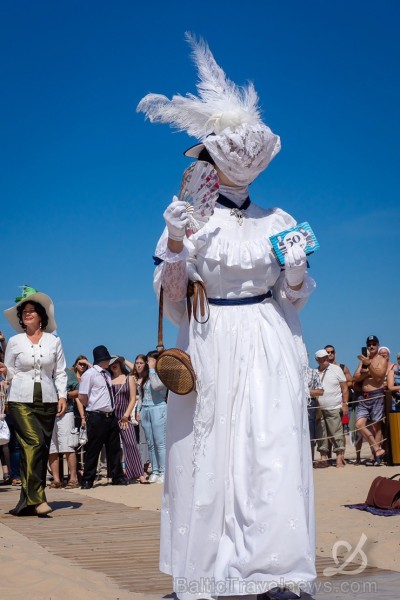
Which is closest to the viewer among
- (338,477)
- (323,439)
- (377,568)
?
(377,568)

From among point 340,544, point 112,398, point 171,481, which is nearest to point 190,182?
point 171,481

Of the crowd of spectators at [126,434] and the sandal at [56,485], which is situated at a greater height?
the crowd of spectators at [126,434]

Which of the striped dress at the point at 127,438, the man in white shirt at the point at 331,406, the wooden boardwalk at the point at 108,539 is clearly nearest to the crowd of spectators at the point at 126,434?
the striped dress at the point at 127,438

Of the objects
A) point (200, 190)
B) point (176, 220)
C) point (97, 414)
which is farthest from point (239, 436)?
point (97, 414)

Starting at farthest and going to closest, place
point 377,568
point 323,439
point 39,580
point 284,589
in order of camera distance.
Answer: point 323,439, point 377,568, point 39,580, point 284,589

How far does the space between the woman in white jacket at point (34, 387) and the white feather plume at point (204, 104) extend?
4.60 m

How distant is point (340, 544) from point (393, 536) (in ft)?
1.68

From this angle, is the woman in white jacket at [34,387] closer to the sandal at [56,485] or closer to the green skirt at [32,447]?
the green skirt at [32,447]

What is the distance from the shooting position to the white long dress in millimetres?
4566

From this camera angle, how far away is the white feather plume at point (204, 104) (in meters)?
5.34

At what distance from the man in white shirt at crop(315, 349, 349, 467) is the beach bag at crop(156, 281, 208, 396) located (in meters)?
10.7

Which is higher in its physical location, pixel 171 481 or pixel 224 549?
pixel 171 481

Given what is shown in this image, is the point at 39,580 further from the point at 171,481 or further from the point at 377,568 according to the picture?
the point at 377,568

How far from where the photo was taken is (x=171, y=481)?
5.02 meters
